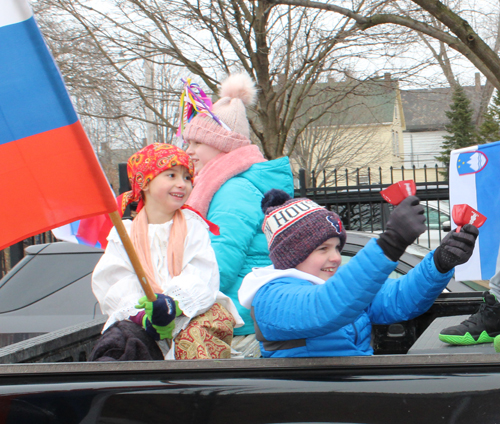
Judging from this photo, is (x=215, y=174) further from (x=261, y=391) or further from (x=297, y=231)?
(x=261, y=391)

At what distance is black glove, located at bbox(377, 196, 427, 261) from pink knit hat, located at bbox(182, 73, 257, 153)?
1.50 m

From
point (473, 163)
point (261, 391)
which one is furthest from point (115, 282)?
point (473, 163)

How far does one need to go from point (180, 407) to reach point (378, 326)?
1480 millimetres

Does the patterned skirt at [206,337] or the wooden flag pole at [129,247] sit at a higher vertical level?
the wooden flag pole at [129,247]

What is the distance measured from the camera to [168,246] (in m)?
2.48

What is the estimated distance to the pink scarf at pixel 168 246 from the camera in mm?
2424

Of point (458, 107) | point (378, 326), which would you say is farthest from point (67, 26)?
point (458, 107)

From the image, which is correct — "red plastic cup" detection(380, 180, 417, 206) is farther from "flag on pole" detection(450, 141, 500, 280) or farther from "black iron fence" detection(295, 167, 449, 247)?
"black iron fence" detection(295, 167, 449, 247)

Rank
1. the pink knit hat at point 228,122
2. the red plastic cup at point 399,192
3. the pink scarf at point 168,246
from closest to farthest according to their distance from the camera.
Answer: the red plastic cup at point 399,192 → the pink scarf at point 168,246 → the pink knit hat at point 228,122

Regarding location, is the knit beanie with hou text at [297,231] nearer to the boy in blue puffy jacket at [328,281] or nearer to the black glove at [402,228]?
the boy in blue puffy jacket at [328,281]

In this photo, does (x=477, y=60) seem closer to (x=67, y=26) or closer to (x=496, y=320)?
(x=496, y=320)

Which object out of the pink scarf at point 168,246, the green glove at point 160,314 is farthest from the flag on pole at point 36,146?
the pink scarf at point 168,246

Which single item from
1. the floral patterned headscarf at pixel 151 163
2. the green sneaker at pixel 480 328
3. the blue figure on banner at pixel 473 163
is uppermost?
the floral patterned headscarf at pixel 151 163

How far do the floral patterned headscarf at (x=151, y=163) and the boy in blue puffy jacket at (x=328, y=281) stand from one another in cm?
58
